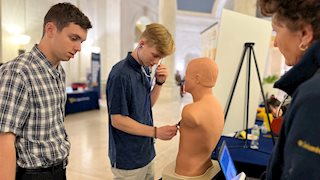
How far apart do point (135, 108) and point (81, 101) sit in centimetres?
618

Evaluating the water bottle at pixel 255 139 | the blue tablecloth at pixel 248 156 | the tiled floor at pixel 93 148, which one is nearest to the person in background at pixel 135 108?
the blue tablecloth at pixel 248 156

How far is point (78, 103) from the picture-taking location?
7230 mm

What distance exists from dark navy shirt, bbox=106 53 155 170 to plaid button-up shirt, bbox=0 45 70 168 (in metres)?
0.30

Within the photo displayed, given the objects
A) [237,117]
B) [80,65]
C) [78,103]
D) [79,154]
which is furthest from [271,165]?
[80,65]

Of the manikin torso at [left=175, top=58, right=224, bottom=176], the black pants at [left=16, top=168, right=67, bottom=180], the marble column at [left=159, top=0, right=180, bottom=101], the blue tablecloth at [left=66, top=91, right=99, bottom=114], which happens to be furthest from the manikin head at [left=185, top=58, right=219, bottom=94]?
the marble column at [left=159, top=0, right=180, bottom=101]

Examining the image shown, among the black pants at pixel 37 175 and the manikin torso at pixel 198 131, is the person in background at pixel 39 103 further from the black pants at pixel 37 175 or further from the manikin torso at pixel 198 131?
the manikin torso at pixel 198 131

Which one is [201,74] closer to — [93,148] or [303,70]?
[303,70]

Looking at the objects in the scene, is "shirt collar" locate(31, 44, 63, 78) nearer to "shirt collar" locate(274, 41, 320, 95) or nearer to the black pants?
the black pants

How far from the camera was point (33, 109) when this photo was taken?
3.71 ft

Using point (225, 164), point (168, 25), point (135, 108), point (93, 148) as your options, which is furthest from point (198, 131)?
point (168, 25)

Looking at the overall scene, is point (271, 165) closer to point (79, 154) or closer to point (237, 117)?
point (237, 117)

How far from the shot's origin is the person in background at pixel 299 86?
0.53 meters

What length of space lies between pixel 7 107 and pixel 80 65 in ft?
28.7

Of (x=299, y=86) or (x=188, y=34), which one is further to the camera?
(x=188, y=34)
